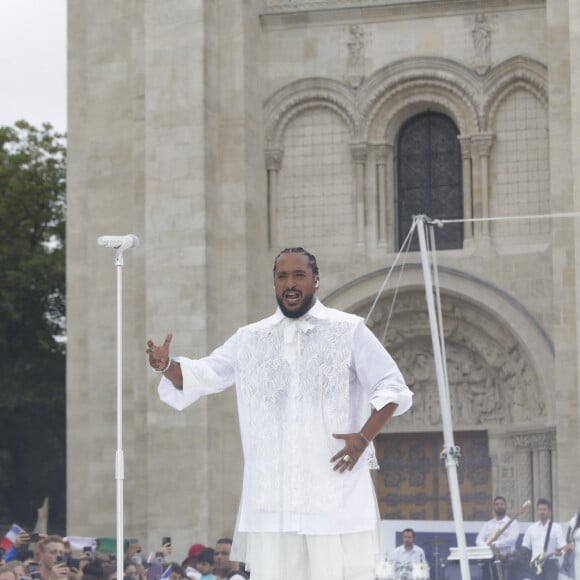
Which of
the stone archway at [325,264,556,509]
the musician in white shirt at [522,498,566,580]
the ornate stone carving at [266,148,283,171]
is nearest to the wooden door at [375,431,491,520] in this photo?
the stone archway at [325,264,556,509]

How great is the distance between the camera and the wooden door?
2608 centimetres

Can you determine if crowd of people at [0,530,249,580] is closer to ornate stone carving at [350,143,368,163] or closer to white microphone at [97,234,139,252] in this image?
white microphone at [97,234,139,252]

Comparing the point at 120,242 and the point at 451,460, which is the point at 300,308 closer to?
the point at 120,242

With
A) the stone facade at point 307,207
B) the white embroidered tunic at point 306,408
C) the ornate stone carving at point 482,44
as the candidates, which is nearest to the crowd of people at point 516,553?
the stone facade at point 307,207

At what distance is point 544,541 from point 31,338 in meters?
22.0

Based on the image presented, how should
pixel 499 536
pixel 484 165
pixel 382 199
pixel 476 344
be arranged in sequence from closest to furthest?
pixel 499 536
pixel 484 165
pixel 476 344
pixel 382 199

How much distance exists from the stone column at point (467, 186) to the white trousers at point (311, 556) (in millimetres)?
19924

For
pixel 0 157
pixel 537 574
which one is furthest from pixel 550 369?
pixel 0 157

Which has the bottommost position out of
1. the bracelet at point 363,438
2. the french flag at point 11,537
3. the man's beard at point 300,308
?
the french flag at point 11,537

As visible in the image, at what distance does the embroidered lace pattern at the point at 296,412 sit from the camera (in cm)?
616

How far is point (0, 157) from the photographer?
39.8 meters

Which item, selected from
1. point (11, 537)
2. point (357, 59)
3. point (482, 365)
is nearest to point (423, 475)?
point (482, 365)

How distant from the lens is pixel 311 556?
19.9 feet

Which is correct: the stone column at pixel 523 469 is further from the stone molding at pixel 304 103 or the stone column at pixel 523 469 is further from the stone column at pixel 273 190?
the stone molding at pixel 304 103
